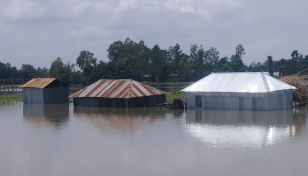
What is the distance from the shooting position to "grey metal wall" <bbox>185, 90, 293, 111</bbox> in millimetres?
39688

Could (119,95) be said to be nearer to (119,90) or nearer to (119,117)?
(119,90)

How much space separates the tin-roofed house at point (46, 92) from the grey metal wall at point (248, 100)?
21627mm

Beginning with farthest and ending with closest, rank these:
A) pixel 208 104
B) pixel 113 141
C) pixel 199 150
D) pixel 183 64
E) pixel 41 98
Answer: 1. pixel 183 64
2. pixel 41 98
3. pixel 208 104
4. pixel 113 141
5. pixel 199 150

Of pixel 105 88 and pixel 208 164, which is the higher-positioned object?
pixel 105 88

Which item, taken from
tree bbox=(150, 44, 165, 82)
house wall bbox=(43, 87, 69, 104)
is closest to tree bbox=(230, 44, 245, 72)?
tree bbox=(150, 44, 165, 82)

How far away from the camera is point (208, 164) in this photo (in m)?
19.7

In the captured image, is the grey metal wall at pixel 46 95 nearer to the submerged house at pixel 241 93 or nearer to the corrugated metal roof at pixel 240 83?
the submerged house at pixel 241 93

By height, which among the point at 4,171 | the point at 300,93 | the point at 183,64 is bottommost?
the point at 4,171

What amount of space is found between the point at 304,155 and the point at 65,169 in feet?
38.3

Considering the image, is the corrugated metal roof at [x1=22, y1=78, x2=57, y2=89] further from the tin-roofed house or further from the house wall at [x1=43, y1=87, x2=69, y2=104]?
the house wall at [x1=43, y1=87, x2=69, y2=104]

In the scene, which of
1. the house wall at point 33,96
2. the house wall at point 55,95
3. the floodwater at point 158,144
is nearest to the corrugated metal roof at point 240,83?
the floodwater at point 158,144

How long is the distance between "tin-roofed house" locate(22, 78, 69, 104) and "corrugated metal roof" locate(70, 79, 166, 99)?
6177 mm

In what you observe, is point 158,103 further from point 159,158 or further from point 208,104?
point 159,158

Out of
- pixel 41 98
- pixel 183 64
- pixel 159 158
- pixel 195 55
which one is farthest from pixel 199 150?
pixel 195 55
